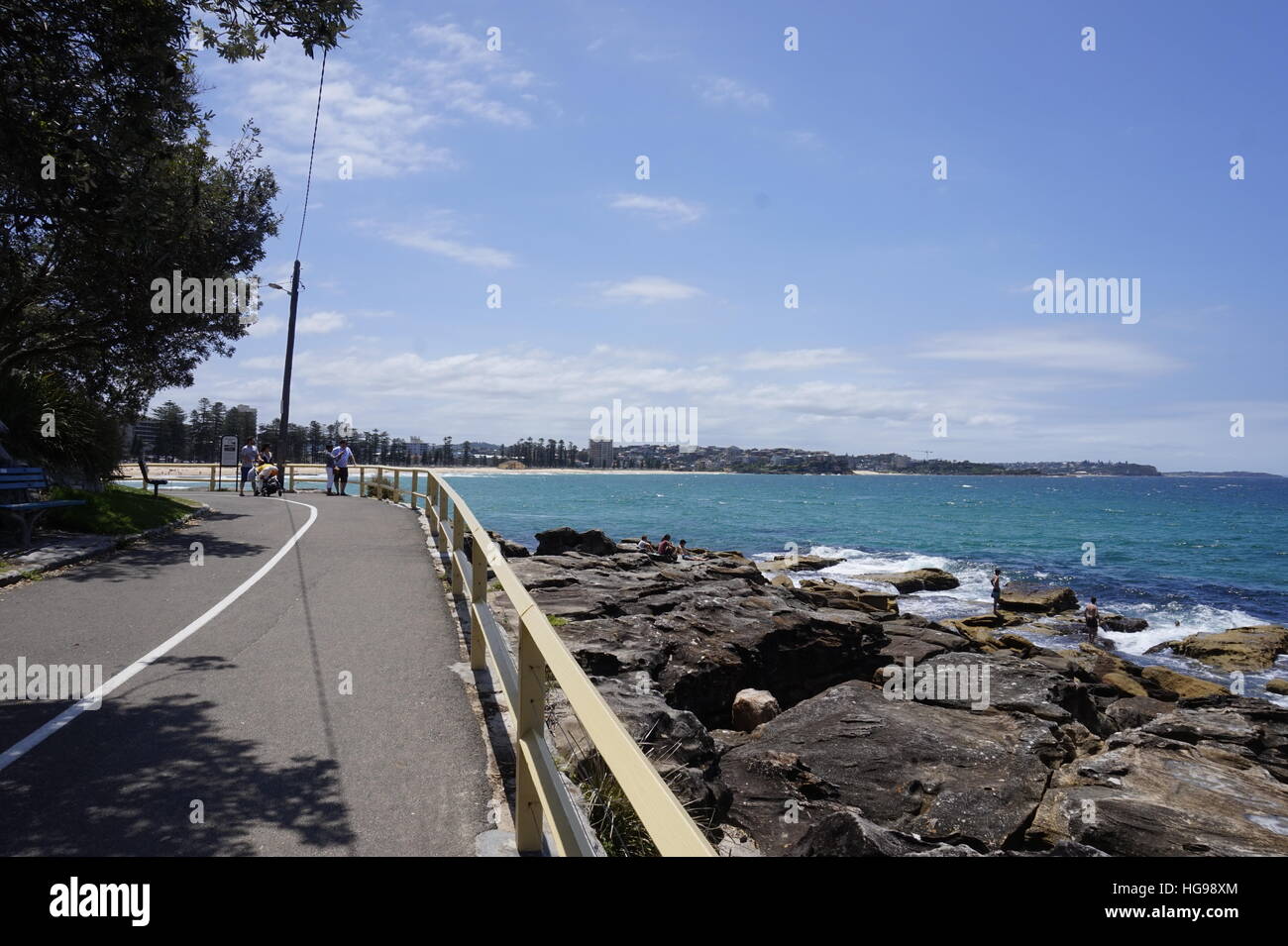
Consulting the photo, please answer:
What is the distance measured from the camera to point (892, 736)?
996 cm

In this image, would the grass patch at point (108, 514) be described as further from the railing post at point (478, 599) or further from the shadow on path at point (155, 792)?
the railing post at point (478, 599)

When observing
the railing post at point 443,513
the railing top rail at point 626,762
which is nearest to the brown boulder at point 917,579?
the railing post at point 443,513

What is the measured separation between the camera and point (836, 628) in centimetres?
1628

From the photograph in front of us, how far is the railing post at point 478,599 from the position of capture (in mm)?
6918

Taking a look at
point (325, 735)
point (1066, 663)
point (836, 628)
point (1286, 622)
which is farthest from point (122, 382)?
point (1286, 622)

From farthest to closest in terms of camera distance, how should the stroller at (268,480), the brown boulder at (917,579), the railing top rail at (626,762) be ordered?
1. the brown boulder at (917,579)
2. the stroller at (268,480)
3. the railing top rail at (626,762)

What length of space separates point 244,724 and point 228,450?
34511 millimetres

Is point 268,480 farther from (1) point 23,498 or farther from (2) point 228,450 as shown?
(1) point 23,498

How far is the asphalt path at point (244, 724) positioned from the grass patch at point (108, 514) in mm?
3588

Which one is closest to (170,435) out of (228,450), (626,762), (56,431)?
A: (228,450)

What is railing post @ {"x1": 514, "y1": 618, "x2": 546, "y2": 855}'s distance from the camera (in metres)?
3.88

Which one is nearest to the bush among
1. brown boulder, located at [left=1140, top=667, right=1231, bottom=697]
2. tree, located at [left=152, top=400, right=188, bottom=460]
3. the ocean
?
Answer: brown boulder, located at [left=1140, top=667, right=1231, bottom=697]

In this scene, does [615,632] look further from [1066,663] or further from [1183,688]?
[1183,688]
